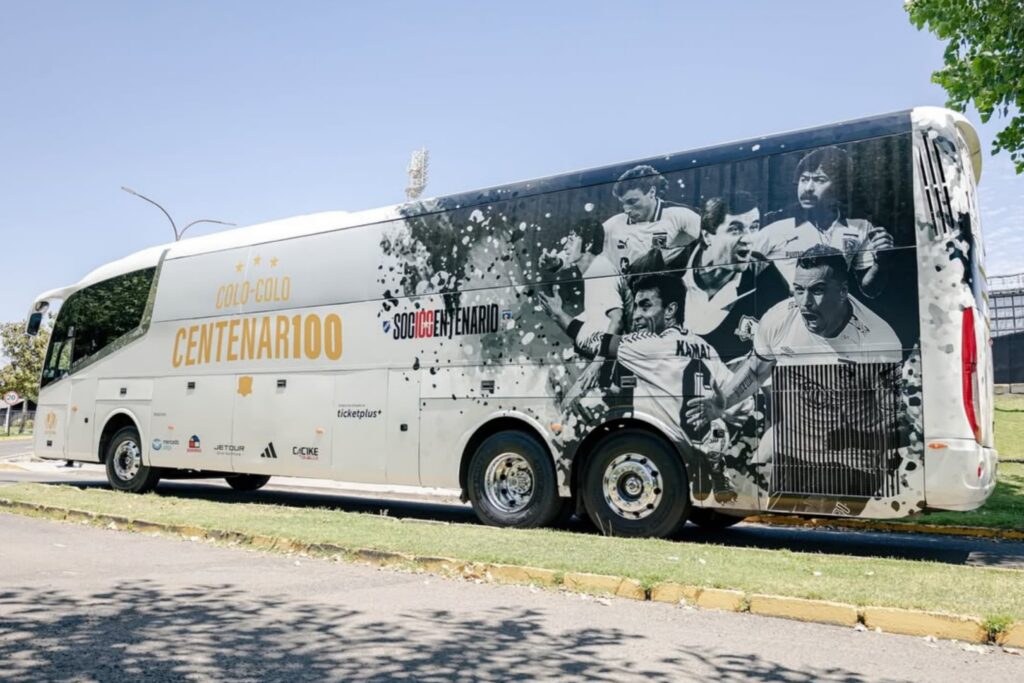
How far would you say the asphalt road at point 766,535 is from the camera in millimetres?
8680

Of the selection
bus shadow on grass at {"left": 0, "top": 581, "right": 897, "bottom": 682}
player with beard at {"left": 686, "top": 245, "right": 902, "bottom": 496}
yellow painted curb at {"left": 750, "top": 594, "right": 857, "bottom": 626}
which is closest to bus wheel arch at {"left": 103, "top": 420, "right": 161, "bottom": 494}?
bus shadow on grass at {"left": 0, "top": 581, "right": 897, "bottom": 682}

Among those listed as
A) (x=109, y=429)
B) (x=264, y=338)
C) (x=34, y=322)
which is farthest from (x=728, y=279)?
(x=34, y=322)

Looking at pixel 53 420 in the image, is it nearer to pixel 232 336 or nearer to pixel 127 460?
pixel 127 460

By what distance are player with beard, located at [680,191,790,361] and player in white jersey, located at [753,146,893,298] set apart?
0.15 meters

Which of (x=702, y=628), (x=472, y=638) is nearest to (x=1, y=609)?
(x=472, y=638)

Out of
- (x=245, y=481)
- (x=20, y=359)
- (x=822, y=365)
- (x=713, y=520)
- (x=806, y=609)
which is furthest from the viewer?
(x=20, y=359)

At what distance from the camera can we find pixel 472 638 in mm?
5121

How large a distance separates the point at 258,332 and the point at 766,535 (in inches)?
285

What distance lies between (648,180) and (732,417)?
2.67 meters

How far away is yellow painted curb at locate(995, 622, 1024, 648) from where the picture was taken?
16.6ft

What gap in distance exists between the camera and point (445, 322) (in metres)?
10.4

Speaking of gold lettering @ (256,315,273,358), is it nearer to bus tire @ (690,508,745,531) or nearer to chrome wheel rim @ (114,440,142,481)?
chrome wheel rim @ (114,440,142,481)

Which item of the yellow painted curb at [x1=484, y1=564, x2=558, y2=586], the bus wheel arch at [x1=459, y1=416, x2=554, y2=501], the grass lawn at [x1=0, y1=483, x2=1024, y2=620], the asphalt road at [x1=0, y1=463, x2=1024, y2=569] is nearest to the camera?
the grass lawn at [x1=0, y1=483, x2=1024, y2=620]

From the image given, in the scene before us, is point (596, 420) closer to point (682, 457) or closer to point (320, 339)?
point (682, 457)
